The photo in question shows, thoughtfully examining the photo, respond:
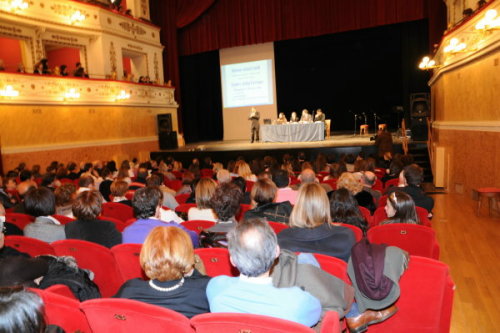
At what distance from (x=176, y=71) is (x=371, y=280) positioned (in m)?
16.5

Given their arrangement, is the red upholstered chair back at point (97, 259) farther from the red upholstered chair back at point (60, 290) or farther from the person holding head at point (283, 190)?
the person holding head at point (283, 190)

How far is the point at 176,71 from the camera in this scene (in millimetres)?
17281

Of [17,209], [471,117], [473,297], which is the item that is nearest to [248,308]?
[473,297]

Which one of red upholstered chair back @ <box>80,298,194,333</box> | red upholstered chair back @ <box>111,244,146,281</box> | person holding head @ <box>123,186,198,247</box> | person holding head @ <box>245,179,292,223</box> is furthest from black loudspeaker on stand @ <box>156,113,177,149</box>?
red upholstered chair back @ <box>80,298,194,333</box>

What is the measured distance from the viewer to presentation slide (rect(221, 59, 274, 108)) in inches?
661

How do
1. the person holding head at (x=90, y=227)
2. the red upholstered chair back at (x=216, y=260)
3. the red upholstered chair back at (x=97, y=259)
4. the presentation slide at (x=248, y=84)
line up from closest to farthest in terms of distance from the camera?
the red upholstered chair back at (x=216, y=260) < the red upholstered chair back at (x=97, y=259) < the person holding head at (x=90, y=227) < the presentation slide at (x=248, y=84)

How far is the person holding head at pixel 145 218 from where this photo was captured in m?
2.80

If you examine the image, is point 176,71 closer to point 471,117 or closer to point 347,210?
point 471,117

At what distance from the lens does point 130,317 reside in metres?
1.52

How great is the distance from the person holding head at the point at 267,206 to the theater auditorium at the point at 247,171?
0.02m

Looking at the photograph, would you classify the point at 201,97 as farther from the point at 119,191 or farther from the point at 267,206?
the point at 267,206

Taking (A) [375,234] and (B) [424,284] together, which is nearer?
(B) [424,284]

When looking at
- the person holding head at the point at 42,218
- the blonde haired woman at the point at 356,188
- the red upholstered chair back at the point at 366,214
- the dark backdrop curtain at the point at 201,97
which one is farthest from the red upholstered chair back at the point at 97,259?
the dark backdrop curtain at the point at 201,97

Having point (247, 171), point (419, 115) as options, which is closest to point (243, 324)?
point (247, 171)
